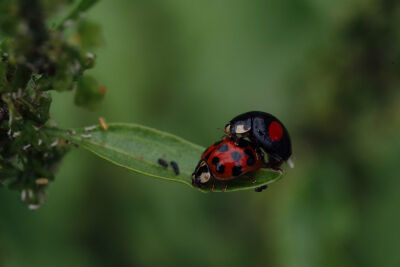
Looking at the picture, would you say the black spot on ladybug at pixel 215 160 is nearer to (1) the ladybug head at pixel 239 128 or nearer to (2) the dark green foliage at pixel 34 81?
(1) the ladybug head at pixel 239 128

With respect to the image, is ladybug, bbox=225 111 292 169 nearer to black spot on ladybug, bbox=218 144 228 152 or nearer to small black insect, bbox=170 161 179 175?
black spot on ladybug, bbox=218 144 228 152

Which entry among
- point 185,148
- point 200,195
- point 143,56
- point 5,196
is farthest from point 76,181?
point 185,148

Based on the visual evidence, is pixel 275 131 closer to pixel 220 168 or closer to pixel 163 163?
pixel 220 168

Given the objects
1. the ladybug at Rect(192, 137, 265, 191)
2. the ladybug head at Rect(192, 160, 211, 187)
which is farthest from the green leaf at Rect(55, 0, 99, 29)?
the ladybug at Rect(192, 137, 265, 191)

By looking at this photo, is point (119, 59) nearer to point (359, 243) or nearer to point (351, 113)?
point (351, 113)

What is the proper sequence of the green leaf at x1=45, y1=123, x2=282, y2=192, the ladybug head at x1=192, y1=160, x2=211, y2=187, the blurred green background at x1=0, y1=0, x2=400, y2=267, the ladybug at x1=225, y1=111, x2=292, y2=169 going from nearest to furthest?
the green leaf at x1=45, y1=123, x2=282, y2=192, the ladybug head at x1=192, y1=160, x2=211, y2=187, the ladybug at x1=225, y1=111, x2=292, y2=169, the blurred green background at x1=0, y1=0, x2=400, y2=267

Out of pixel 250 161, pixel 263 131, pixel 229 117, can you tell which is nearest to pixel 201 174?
pixel 250 161
